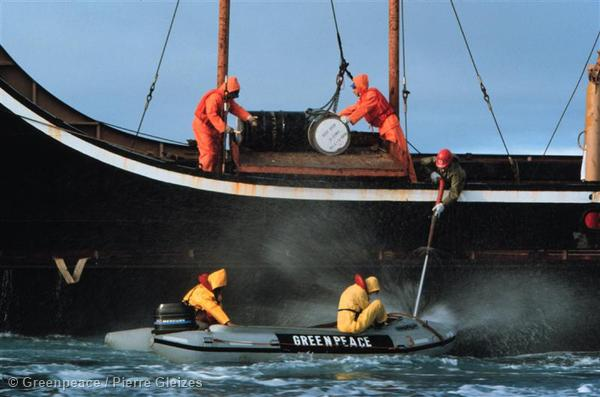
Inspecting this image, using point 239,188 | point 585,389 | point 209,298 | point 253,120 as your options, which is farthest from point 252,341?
point 585,389

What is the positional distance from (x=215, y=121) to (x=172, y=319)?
3.74 m

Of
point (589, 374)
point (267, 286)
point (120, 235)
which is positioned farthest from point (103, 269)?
point (589, 374)

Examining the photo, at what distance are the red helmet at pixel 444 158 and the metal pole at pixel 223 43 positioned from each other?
12.7 feet

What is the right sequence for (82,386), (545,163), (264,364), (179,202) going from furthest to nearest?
1. (545,163)
2. (179,202)
3. (264,364)
4. (82,386)

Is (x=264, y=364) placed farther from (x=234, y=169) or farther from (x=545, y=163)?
(x=545, y=163)

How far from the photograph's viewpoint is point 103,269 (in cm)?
1909

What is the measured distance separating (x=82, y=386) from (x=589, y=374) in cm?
722

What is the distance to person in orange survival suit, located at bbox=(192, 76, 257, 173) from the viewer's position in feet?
63.6

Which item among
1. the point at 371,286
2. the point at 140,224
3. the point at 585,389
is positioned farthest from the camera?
the point at 140,224

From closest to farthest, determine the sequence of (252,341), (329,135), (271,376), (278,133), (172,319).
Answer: (271,376) → (252,341) → (172,319) → (329,135) → (278,133)

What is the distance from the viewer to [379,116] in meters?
20.0

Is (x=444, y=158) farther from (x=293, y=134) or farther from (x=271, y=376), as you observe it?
(x=271, y=376)

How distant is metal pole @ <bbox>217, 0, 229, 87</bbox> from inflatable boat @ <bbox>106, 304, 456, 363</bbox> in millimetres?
4908

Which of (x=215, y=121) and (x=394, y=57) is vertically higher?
(x=394, y=57)
